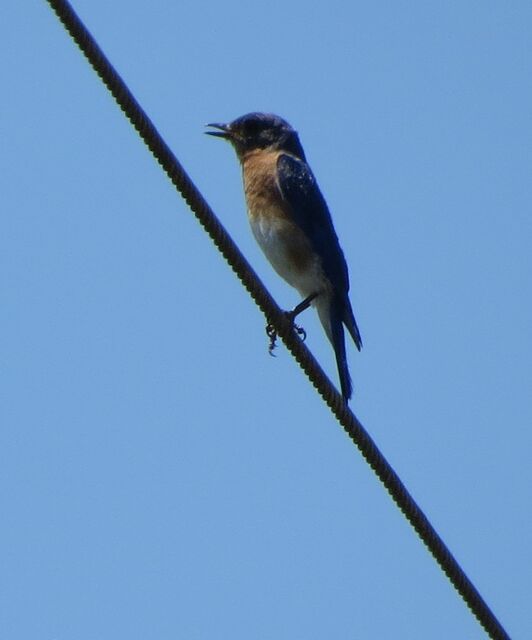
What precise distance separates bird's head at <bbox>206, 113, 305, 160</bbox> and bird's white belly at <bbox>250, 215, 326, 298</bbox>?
1.02m

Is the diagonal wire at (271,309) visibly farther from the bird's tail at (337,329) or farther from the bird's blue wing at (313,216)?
the bird's blue wing at (313,216)

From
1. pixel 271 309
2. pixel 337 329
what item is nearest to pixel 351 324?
pixel 337 329

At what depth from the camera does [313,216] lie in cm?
951

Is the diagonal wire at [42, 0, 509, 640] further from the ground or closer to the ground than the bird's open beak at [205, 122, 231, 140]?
closer to the ground

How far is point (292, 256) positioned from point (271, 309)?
314 centimetres

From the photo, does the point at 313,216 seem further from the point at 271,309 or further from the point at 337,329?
the point at 271,309

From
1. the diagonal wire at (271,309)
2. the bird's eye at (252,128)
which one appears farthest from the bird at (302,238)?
the diagonal wire at (271,309)

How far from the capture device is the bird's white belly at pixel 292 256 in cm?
921

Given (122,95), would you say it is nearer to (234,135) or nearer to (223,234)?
(223,234)

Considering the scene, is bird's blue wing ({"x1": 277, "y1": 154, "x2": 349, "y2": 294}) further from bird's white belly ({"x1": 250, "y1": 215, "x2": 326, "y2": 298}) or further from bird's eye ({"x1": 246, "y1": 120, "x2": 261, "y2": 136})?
bird's eye ({"x1": 246, "y1": 120, "x2": 261, "y2": 136})

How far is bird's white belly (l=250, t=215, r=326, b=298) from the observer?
9211mm

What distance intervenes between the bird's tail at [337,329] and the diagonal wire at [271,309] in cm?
240

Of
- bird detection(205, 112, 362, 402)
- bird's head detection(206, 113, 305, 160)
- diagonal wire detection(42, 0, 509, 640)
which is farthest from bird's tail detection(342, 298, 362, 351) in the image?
diagonal wire detection(42, 0, 509, 640)

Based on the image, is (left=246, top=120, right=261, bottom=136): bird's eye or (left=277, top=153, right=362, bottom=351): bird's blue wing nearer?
(left=277, top=153, right=362, bottom=351): bird's blue wing
